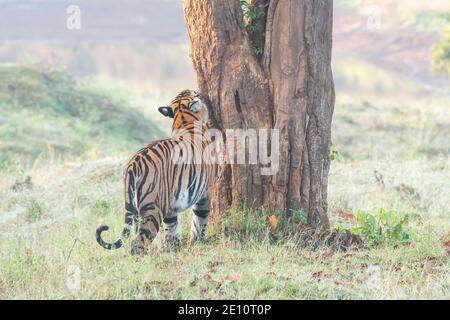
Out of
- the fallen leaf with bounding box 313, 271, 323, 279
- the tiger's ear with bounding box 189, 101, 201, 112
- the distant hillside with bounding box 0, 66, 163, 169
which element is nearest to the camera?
the fallen leaf with bounding box 313, 271, 323, 279

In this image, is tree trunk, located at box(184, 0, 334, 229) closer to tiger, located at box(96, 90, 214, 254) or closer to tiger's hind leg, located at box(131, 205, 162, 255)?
tiger, located at box(96, 90, 214, 254)

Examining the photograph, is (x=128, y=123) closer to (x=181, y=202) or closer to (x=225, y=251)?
(x=181, y=202)

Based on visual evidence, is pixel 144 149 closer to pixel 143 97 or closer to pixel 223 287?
pixel 223 287

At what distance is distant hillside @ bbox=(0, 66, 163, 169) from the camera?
53.4 ft

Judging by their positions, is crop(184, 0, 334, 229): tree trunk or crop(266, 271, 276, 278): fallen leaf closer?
crop(266, 271, 276, 278): fallen leaf

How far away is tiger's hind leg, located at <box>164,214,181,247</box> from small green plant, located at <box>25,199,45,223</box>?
251 cm

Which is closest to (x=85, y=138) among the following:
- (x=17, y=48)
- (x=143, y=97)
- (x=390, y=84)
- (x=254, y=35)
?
(x=143, y=97)

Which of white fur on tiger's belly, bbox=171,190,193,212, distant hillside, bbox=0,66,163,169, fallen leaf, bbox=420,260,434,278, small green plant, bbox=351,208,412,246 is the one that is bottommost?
fallen leaf, bbox=420,260,434,278

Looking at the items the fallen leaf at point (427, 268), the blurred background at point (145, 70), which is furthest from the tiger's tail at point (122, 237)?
the blurred background at point (145, 70)

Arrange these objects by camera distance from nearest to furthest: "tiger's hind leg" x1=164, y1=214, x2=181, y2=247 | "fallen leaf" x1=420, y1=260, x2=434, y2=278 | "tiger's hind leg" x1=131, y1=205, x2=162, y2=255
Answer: "fallen leaf" x1=420, y1=260, x2=434, y2=278, "tiger's hind leg" x1=131, y1=205, x2=162, y2=255, "tiger's hind leg" x1=164, y1=214, x2=181, y2=247

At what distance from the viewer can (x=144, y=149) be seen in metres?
6.66

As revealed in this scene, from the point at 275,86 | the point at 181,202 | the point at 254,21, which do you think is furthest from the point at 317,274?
the point at 254,21

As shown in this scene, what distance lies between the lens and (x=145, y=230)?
257 inches

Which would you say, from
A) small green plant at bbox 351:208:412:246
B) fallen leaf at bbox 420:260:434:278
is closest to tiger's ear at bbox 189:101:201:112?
small green plant at bbox 351:208:412:246
